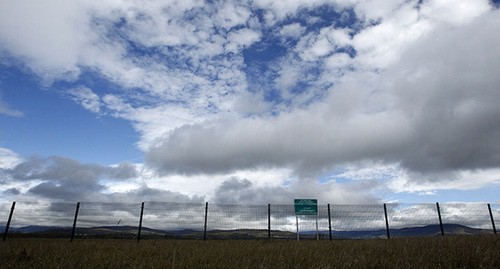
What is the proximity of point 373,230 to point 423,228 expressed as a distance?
4391 mm

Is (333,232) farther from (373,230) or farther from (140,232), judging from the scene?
(140,232)

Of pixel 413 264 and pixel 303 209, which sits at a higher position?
pixel 303 209

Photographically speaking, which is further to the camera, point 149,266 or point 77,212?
point 77,212

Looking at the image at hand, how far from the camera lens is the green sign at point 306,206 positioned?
22.3 meters

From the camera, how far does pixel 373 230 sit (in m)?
20.2

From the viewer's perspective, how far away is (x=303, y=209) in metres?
22.5

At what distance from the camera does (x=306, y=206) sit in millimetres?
22594

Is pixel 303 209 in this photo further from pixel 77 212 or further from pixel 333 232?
pixel 77 212

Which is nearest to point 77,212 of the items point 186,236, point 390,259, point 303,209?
point 186,236

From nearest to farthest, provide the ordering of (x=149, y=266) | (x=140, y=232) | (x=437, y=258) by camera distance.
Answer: (x=149, y=266) → (x=437, y=258) → (x=140, y=232)

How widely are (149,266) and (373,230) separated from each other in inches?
766

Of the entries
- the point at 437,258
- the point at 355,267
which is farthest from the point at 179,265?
the point at 437,258

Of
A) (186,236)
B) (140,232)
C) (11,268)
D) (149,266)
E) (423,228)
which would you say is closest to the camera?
(11,268)

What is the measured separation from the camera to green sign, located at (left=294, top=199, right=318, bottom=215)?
22.3m
